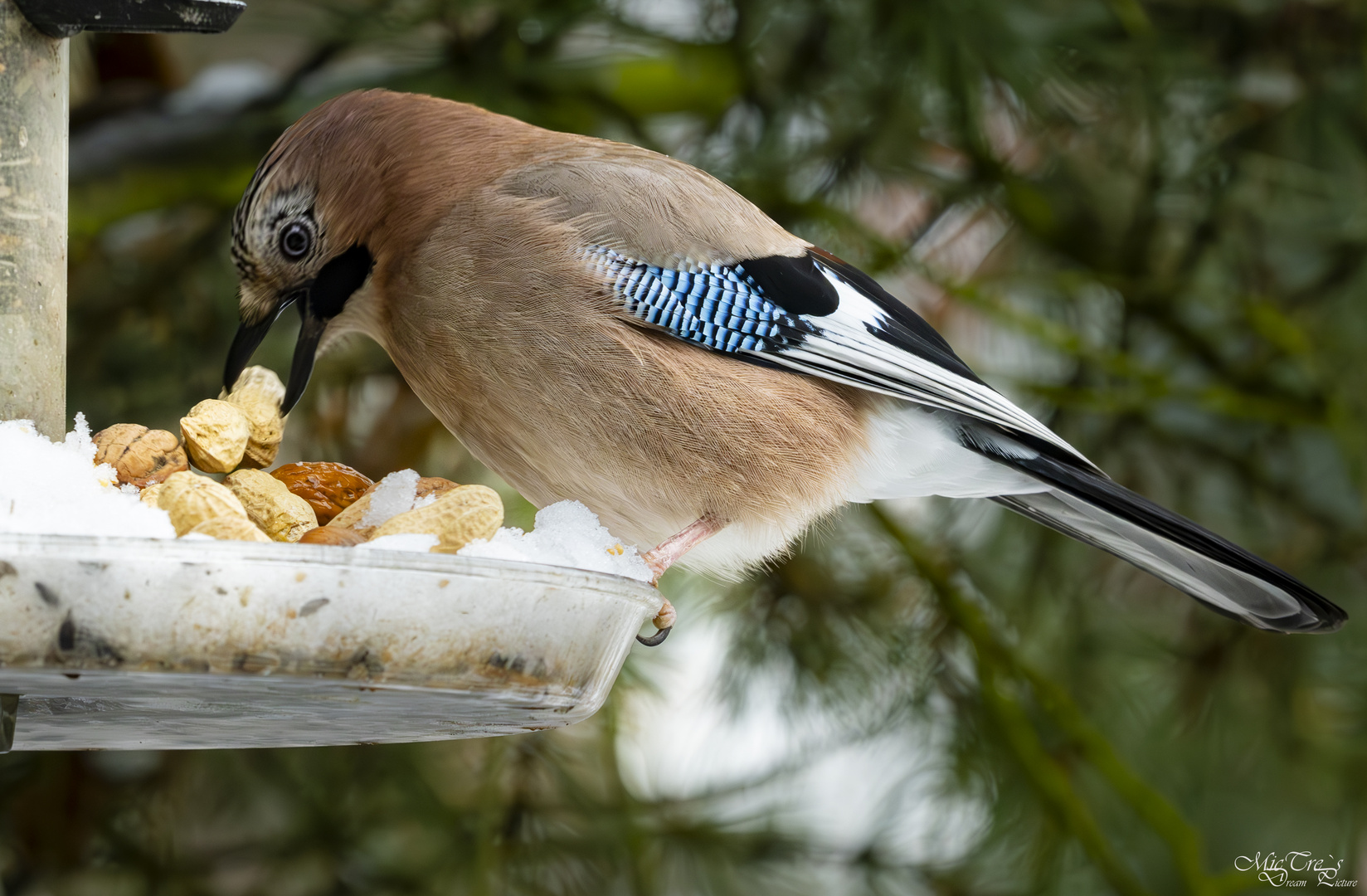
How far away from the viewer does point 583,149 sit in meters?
1.21

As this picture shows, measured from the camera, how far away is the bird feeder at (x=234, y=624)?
23.9 inches

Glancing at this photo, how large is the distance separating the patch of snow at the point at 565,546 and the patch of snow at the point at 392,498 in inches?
3.2

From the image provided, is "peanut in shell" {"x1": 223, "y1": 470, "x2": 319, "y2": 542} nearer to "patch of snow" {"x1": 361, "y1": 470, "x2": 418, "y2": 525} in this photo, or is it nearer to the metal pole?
"patch of snow" {"x1": 361, "y1": 470, "x2": 418, "y2": 525}

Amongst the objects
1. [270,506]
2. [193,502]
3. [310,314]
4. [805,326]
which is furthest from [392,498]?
[805,326]

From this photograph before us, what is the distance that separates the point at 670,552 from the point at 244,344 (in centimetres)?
39

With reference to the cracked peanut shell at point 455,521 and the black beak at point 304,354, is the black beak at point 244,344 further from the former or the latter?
the cracked peanut shell at point 455,521

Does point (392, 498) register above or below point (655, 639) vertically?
above

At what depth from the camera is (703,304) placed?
1.14m

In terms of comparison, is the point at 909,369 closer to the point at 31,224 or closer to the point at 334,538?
the point at 334,538

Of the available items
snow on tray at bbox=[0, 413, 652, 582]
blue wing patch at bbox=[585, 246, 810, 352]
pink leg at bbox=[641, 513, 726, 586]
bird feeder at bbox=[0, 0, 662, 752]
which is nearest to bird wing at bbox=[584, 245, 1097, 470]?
blue wing patch at bbox=[585, 246, 810, 352]

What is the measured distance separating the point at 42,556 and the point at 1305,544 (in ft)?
5.76

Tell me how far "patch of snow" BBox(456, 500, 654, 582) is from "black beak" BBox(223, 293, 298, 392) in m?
0.32

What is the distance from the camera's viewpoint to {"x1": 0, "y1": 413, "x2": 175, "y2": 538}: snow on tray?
0.65 m

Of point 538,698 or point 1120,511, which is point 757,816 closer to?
point 1120,511
